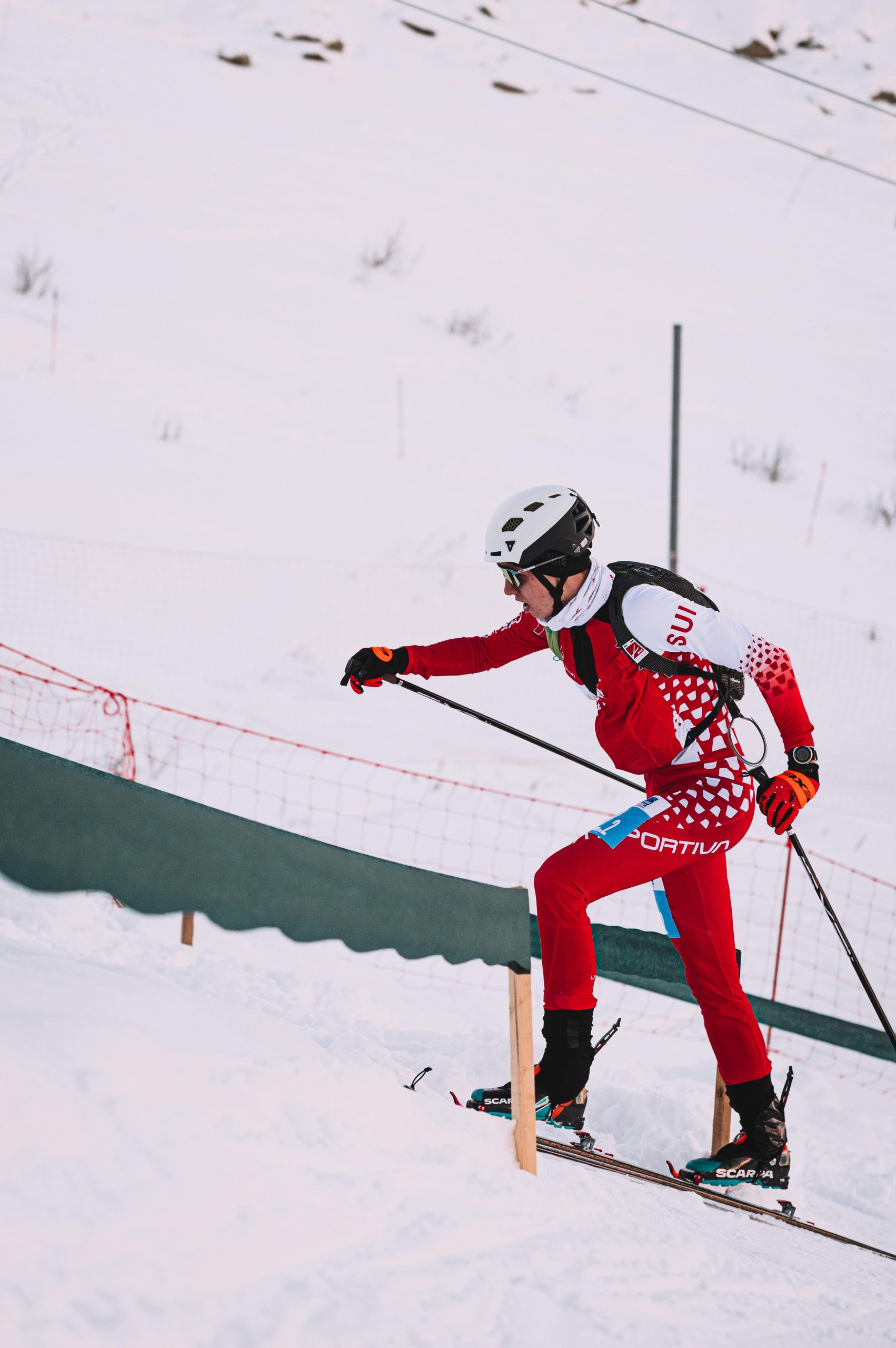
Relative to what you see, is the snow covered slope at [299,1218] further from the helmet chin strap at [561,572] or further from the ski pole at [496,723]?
the helmet chin strap at [561,572]

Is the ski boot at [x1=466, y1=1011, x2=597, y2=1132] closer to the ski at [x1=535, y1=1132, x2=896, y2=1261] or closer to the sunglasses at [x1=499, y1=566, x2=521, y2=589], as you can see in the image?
the ski at [x1=535, y1=1132, x2=896, y2=1261]

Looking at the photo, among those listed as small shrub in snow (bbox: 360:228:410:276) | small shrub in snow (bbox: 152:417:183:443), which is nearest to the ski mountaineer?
small shrub in snow (bbox: 152:417:183:443)

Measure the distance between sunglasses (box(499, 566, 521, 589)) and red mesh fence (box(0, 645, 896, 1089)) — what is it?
2.44m

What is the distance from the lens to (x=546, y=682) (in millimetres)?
10945

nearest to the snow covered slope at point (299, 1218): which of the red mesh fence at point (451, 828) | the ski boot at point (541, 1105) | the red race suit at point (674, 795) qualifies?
the ski boot at point (541, 1105)

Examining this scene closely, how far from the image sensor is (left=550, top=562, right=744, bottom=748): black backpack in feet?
11.8

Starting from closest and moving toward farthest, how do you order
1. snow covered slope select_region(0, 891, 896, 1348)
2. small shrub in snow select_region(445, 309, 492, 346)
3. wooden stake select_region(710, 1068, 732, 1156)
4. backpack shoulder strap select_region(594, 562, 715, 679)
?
1. snow covered slope select_region(0, 891, 896, 1348)
2. backpack shoulder strap select_region(594, 562, 715, 679)
3. wooden stake select_region(710, 1068, 732, 1156)
4. small shrub in snow select_region(445, 309, 492, 346)

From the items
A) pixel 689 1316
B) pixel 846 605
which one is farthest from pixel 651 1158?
pixel 846 605

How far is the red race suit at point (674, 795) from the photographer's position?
352 centimetres

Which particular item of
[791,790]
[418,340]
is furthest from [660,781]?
[418,340]

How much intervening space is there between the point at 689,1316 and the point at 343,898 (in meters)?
1.12

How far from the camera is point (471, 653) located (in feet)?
14.1

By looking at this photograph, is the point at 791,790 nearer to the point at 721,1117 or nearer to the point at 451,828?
the point at 721,1117

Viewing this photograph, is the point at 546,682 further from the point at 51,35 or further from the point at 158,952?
the point at 51,35
